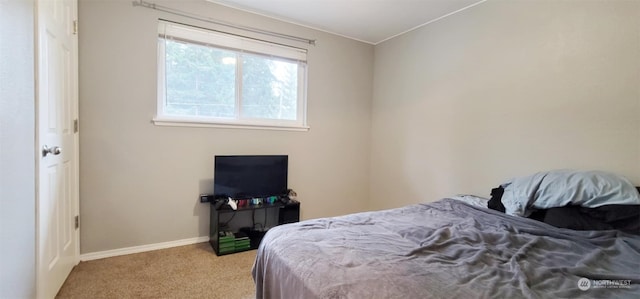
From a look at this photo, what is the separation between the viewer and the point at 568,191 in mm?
1702

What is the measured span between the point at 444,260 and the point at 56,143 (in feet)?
7.51

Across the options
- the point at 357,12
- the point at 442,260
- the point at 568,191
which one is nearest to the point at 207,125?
the point at 357,12

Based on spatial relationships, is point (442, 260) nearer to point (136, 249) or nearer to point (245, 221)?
point (245, 221)

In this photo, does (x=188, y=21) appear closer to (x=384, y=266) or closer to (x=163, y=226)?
(x=163, y=226)

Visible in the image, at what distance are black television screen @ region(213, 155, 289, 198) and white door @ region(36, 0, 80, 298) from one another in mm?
1050

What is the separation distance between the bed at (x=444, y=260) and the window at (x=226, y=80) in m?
1.73

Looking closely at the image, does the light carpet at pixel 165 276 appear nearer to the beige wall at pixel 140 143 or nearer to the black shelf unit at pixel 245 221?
the black shelf unit at pixel 245 221

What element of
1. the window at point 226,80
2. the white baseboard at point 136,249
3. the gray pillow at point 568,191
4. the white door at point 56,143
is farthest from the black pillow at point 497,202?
the white door at point 56,143

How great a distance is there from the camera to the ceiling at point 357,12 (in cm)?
264

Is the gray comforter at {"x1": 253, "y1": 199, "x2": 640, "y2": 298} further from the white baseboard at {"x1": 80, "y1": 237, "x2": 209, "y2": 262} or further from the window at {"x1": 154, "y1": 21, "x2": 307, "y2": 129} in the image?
the window at {"x1": 154, "y1": 21, "x2": 307, "y2": 129}

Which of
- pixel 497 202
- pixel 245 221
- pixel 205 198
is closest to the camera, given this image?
pixel 497 202

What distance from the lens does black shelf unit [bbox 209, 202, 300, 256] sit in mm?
2572

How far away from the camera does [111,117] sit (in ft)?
7.80

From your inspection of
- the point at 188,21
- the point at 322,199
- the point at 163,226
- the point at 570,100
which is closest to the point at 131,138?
the point at 163,226
